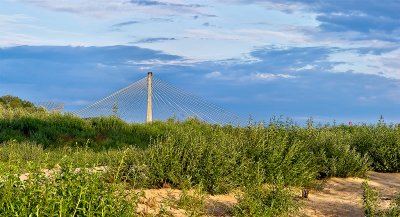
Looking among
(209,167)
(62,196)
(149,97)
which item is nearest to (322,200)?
(209,167)

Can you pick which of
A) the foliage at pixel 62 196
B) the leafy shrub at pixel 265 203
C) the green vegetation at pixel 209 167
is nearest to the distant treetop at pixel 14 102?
the green vegetation at pixel 209 167

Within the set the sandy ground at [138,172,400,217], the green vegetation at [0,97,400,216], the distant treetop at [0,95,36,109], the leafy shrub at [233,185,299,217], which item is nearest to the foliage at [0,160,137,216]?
the green vegetation at [0,97,400,216]

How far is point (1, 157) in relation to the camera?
40.9 feet

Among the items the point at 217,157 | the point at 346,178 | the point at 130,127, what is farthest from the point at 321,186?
the point at 130,127

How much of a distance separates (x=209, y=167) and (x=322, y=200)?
6.24ft

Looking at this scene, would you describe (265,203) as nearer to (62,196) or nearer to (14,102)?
(62,196)

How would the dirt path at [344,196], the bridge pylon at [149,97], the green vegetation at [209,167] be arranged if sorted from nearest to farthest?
the green vegetation at [209,167] < the dirt path at [344,196] < the bridge pylon at [149,97]

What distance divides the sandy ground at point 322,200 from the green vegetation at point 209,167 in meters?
0.20

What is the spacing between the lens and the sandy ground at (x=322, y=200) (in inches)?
301

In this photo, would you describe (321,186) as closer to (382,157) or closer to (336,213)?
(336,213)

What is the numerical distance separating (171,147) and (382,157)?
576 centimetres

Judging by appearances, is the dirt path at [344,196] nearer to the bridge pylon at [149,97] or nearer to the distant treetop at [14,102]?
the bridge pylon at [149,97]

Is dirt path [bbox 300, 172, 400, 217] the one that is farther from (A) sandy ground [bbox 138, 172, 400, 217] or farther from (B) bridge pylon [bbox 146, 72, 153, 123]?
(B) bridge pylon [bbox 146, 72, 153, 123]

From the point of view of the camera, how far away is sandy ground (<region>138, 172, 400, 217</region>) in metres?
7.63
